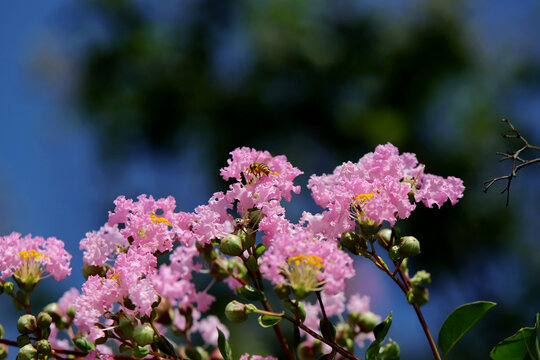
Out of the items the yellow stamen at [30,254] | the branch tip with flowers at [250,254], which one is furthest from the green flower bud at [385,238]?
the yellow stamen at [30,254]

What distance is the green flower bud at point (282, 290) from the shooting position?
77 cm

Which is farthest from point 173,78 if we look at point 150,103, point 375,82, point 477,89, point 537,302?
point 537,302

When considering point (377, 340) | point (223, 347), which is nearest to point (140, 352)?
Answer: point (223, 347)

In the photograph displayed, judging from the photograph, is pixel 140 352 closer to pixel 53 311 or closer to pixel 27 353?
pixel 27 353

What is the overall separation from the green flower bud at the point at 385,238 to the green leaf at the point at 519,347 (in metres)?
0.21

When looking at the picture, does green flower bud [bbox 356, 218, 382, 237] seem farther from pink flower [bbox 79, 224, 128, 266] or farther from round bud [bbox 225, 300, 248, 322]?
pink flower [bbox 79, 224, 128, 266]

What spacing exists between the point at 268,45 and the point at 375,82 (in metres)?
2.00

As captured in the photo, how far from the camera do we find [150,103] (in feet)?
30.0

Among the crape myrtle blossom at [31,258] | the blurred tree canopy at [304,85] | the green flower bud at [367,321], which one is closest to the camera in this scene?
the crape myrtle blossom at [31,258]

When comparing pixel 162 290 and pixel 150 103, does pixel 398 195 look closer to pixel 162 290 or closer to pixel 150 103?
pixel 162 290

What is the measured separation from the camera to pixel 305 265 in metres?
0.78

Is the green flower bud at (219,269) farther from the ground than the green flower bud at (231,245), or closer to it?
farther from the ground

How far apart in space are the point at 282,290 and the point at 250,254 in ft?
0.38

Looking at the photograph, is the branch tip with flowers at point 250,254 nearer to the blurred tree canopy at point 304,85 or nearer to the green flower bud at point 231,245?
the green flower bud at point 231,245
